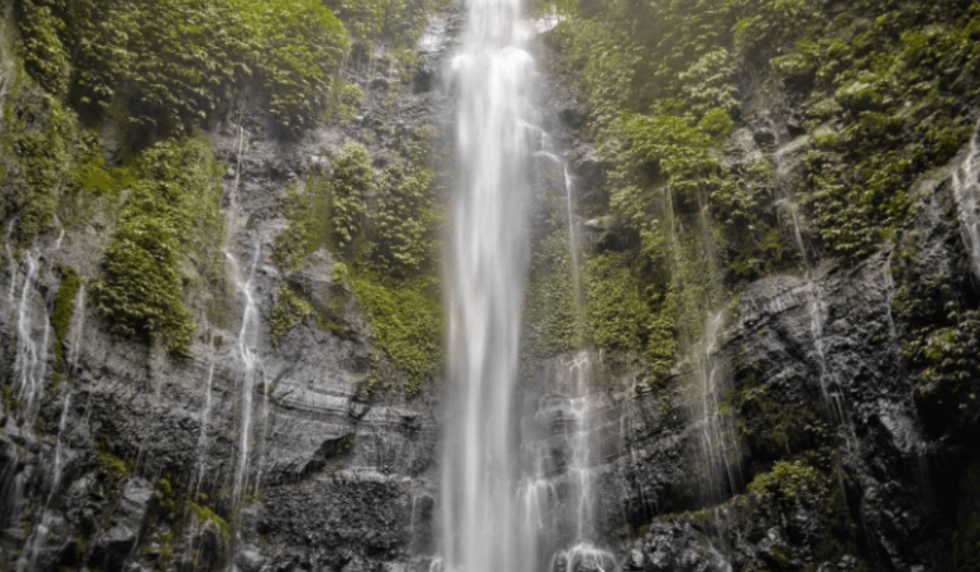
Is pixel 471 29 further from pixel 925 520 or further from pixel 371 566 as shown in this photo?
pixel 925 520

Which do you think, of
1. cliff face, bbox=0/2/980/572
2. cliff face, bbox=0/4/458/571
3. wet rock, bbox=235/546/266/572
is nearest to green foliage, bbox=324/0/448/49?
cliff face, bbox=0/2/980/572

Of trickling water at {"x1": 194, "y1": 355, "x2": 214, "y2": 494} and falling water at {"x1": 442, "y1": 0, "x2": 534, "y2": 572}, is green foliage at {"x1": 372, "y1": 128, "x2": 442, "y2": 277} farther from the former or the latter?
trickling water at {"x1": 194, "y1": 355, "x2": 214, "y2": 494}

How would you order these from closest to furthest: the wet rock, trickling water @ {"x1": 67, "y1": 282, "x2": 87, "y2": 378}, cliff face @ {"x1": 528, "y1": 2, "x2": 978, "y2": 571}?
cliff face @ {"x1": 528, "y1": 2, "x2": 978, "y2": 571}
trickling water @ {"x1": 67, "y1": 282, "x2": 87, "y2": 378}
the wet rock

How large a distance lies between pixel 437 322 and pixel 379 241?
6.78 ft

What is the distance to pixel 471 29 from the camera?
666 inches

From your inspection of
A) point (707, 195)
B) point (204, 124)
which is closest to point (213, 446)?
point (204, 124)

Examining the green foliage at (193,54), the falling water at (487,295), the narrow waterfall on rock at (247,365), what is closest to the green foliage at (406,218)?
the falling water at (487,295)

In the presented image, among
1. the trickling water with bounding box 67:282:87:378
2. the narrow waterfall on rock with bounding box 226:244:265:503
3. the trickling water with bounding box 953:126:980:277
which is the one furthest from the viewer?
the narrow waterfall on rock with bounding box 226:244:265:503

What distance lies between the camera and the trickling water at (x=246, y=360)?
383 inches

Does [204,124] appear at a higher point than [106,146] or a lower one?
higher

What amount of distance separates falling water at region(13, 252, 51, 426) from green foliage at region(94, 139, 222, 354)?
922 mm

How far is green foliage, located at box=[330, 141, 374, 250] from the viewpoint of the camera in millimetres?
12312

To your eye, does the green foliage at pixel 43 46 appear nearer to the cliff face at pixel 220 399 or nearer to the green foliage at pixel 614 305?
the cliff face at pixel 220 399

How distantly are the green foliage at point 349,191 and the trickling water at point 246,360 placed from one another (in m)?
1.63
